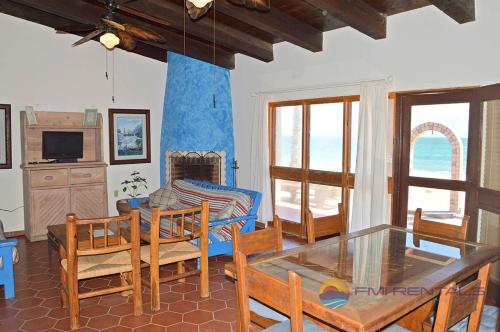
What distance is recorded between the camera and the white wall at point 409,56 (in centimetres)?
397

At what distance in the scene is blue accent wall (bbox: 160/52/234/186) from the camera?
6750 millimetres

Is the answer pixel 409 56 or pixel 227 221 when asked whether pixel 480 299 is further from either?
pixel 409 56

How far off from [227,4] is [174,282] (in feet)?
→ 10.6

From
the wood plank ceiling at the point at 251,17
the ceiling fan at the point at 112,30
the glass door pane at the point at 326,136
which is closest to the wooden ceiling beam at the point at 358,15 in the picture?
the wood plank ceiling at the point at 251,17

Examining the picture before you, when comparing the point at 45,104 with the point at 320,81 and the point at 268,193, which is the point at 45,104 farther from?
the point at 320,81

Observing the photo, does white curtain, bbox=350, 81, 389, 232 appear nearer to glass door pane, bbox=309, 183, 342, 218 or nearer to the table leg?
glass door pane, bbox=309, 183, 342, 218

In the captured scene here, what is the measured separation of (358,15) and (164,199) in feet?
11.3

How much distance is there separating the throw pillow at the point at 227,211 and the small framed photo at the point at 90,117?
3185mm

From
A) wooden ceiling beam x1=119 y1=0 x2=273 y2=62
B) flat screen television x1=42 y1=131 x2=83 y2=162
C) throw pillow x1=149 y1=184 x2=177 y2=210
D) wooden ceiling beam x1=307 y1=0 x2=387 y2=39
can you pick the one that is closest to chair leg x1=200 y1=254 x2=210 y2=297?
throw pillow x1=149 y1=184 x2=177 y2=210

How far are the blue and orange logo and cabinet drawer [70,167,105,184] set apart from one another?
5107mm

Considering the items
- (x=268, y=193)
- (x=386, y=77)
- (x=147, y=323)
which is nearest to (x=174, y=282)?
(x=147, y=323)

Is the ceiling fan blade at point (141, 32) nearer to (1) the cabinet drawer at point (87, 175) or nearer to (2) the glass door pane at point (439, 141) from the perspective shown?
(1) the cabinet drawer at point (87, 175)

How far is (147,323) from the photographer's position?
3270 millimetres

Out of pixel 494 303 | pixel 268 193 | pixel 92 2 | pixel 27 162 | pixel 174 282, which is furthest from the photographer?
pixel 268 193
